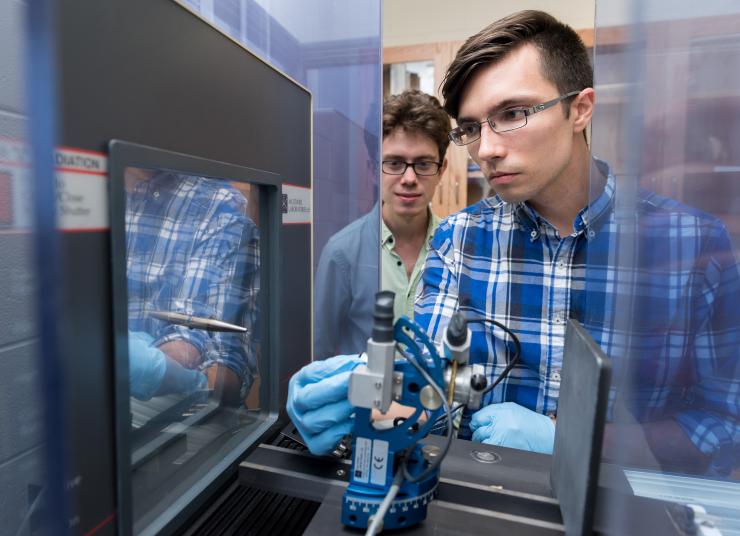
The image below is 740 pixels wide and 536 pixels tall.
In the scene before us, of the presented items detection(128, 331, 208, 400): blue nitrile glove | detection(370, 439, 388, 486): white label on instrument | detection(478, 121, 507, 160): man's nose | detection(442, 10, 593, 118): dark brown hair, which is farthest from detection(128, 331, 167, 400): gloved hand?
detection(442, 10, 593, 118): dark brown hair

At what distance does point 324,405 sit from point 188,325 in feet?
0.80

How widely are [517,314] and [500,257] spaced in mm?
140

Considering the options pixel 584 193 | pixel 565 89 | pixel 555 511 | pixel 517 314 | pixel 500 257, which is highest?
pixel 565 89

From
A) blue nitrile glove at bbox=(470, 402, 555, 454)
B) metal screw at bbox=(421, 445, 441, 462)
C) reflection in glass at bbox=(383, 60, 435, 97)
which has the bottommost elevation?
blue nitrile glove at bbox=(470, 402, 555, 454)

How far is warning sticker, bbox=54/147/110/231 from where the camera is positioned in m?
0.37

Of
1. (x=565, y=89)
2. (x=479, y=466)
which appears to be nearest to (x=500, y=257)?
(x=565, y=89)

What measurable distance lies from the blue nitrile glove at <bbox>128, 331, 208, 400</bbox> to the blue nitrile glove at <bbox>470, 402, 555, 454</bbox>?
1.66 feet

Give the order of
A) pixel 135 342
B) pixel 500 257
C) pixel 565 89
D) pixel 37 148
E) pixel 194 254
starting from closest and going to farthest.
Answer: pixel 37 148, pixel 135 342, pixel 194 254, pixel 565 89, pixel 500 257

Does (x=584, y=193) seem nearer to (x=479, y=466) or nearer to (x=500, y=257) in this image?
(x=500, y=257)

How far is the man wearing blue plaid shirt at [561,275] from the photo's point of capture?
0.45 metres

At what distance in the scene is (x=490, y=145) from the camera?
0.99 meters

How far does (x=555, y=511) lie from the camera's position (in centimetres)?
55

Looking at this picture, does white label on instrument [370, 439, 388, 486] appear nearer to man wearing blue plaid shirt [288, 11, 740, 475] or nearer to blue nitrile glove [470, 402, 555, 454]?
man wearing blue plaid shirt [288, 11, 740, 475]

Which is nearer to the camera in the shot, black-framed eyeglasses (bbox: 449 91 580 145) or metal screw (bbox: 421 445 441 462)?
metal screw (bbox: 421 445 441 462)
